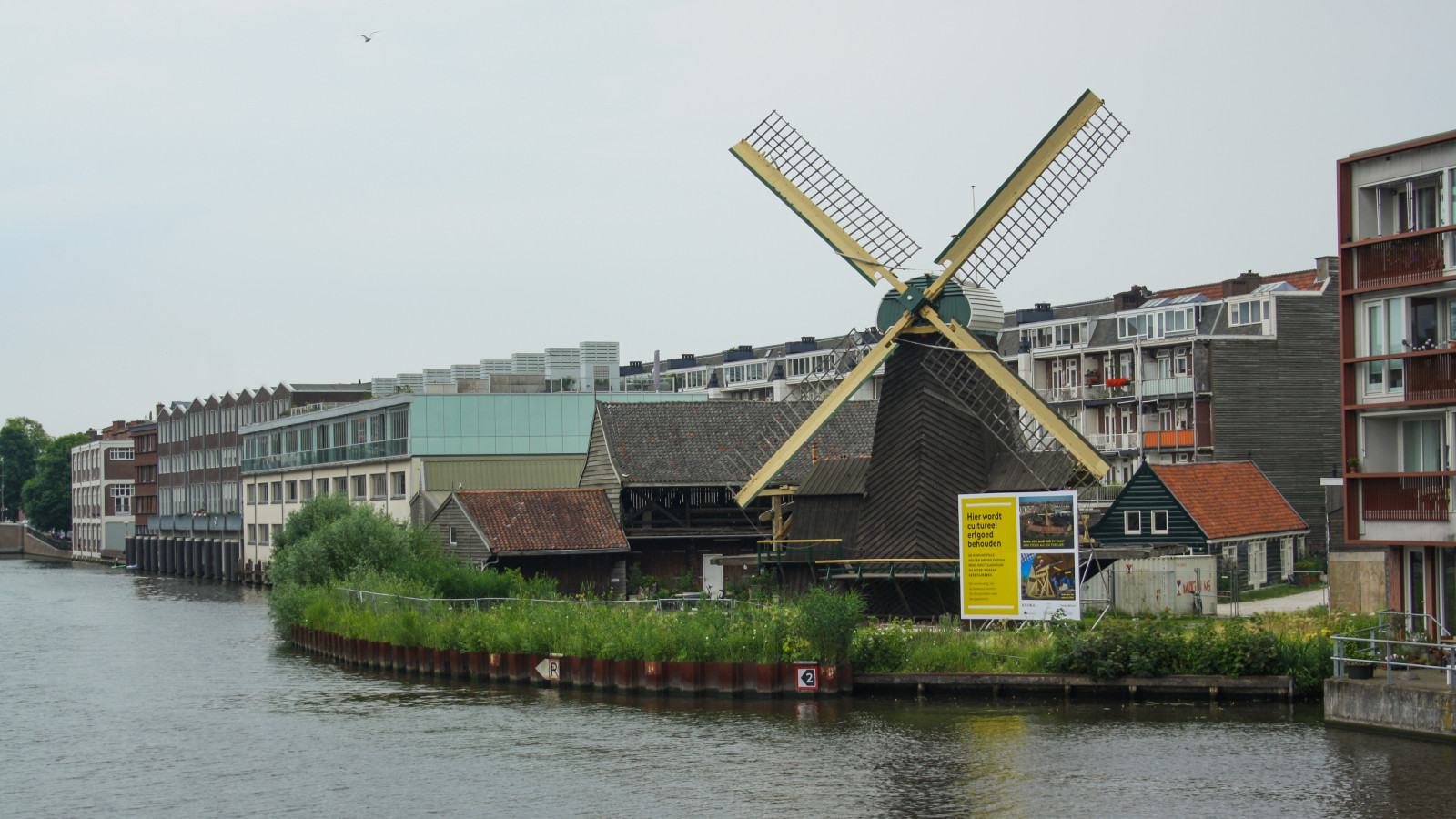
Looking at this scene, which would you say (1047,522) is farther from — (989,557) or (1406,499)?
(1406,499)

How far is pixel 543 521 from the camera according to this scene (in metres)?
55.6

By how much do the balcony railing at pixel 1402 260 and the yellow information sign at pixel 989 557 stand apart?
32.8ft

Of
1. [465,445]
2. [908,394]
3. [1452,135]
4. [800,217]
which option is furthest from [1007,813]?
[465,445]

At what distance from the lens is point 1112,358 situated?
78.9 metres

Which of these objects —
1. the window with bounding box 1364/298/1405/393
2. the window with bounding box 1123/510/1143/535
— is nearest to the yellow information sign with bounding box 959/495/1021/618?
the window with bounding box 1364/298/1405/393

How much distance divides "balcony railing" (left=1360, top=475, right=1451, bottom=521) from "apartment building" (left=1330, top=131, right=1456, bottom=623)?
2 centimetres

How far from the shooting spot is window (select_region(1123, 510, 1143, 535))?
50.3 meters

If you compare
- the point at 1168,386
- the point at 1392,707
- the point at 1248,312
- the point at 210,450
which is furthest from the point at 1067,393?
the point at 210,450

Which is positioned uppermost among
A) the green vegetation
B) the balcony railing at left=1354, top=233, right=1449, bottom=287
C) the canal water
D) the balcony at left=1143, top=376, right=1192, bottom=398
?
the balcony railing at left=1354, top=233, right=1449, bottom=287

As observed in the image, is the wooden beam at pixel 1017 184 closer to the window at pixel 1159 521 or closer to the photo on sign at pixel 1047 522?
the photo on sign at pixel 1047 522

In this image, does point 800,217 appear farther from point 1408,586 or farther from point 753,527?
point 1408,586

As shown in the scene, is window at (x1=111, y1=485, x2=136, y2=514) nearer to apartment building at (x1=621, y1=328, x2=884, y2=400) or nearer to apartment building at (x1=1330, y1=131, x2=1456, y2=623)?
apartment building at (x1=621, y1=328, x2=884, y2=400)

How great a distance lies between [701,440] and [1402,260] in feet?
105

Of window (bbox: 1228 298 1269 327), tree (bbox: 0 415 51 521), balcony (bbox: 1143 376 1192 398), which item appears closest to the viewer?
window (bbox: 1228 298 1269 327)
